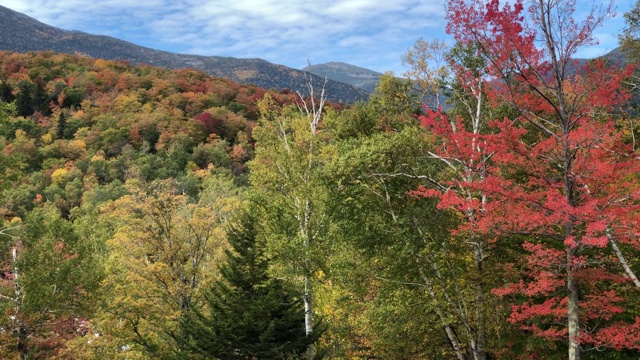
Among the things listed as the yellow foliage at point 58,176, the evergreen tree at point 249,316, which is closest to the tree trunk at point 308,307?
the evergreen tree at point 249,316

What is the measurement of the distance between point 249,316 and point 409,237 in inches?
247

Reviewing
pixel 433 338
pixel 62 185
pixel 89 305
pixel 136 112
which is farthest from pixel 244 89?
pixel 433 338

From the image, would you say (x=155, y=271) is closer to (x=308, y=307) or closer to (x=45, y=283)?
(x=45, y=283)

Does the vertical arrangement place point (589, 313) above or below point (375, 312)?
above

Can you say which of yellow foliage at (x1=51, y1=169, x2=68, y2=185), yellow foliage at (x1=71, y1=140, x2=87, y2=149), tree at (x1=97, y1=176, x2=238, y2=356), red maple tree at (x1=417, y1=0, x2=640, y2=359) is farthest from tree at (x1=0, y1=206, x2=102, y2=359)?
yellow foliage at (x1=71, y1=140, x2=87, y2=149)

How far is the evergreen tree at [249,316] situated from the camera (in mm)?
14859

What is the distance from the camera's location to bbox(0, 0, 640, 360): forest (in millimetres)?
9844

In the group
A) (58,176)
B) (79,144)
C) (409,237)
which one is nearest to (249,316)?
(409,237)

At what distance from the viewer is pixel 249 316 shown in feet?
48.1

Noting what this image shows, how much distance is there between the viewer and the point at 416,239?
12.2 m

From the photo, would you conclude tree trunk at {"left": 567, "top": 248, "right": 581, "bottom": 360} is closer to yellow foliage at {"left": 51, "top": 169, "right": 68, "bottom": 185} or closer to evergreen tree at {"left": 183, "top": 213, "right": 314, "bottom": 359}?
evergreen tree at {"left": 183, "top": 213, "right": 314, "bottom": 359}

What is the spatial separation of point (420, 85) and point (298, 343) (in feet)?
33.4

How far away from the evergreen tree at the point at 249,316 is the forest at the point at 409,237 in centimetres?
7

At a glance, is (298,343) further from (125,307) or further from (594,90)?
(594,90)
